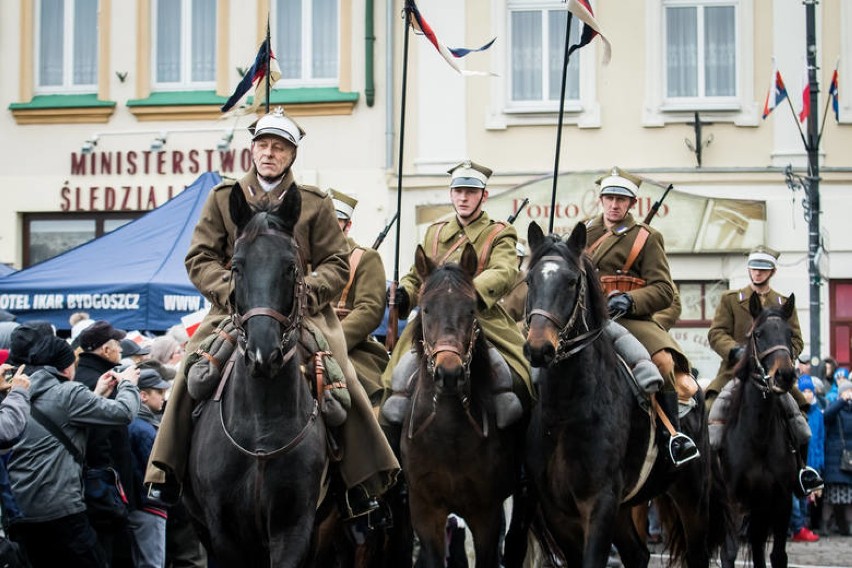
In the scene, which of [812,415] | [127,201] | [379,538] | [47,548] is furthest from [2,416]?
[127,201]

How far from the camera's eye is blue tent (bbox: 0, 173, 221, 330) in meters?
15.4

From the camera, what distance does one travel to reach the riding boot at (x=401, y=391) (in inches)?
406

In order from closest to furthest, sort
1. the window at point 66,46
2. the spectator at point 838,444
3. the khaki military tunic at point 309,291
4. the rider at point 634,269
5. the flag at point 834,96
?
the khaki military tunic at point 309,291 < the rider at point 634,269 < the spectator at point 838,444 < the flag at point 834,96 < the window at point 66,46

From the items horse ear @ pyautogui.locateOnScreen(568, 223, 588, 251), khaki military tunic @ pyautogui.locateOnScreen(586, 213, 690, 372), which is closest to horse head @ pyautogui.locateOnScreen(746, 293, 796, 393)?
khaki military tunic @ pyautogui.locateOnScreen(586, 213, 690, 372)

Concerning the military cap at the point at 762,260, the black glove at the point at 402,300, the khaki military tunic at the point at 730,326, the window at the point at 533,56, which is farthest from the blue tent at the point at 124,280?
the window at the point at 533,56

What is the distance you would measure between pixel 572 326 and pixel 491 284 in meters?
0.86

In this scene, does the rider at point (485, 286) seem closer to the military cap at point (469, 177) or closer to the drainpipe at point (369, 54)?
the military cap at point (469, 177)

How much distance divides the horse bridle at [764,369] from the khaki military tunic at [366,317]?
143 inches

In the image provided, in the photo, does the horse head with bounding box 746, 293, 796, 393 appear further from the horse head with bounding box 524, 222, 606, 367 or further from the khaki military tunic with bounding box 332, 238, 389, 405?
the horse head with bounding box 524, 222, 606, 367

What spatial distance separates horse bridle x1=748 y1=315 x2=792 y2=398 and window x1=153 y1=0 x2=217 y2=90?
13712 millimetres

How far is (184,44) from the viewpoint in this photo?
25.3m

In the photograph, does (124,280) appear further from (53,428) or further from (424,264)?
(424,264)

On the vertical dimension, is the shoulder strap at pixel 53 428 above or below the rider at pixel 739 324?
below

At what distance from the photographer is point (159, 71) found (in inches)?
1001
